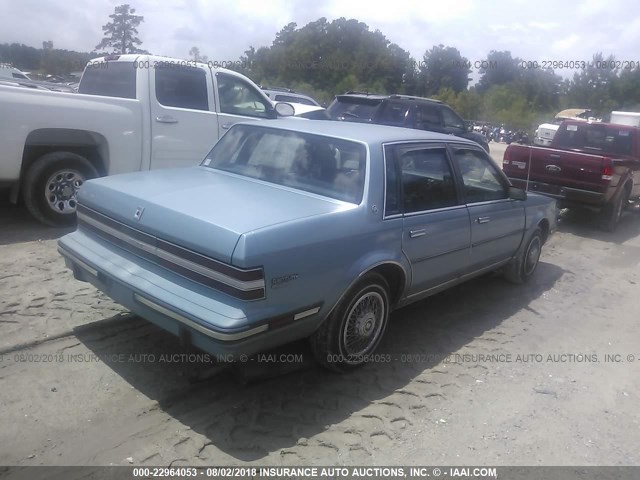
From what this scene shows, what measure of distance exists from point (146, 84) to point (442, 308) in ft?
14.0

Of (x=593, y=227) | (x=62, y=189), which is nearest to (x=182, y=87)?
(x=62, y=189)

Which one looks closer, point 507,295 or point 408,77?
point 507,295

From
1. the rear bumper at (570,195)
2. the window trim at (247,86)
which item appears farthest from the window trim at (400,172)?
the rear bumper at (570,195)

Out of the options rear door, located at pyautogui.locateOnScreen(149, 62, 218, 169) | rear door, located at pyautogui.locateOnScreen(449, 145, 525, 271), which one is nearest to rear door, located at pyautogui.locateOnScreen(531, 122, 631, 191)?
rear door, located at pyautogui.locateOnScreen(449, 145, 525, 271)

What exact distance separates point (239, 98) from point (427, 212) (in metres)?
4.16

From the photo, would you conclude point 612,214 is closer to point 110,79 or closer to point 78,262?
point 110,79

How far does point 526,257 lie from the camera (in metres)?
6.19

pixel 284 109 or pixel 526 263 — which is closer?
pixel 526 263

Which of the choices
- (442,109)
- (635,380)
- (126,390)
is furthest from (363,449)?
(442,109)

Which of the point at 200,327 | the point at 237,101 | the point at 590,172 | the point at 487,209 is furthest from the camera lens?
the point at 590,172

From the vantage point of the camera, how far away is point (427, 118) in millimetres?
11461

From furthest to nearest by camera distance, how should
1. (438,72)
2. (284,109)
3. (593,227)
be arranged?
1. (438,72)
2. (593,227)
3. (284,109)

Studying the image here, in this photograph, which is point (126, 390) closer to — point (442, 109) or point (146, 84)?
point (146, 84)

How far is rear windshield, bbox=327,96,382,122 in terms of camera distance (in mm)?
11398
